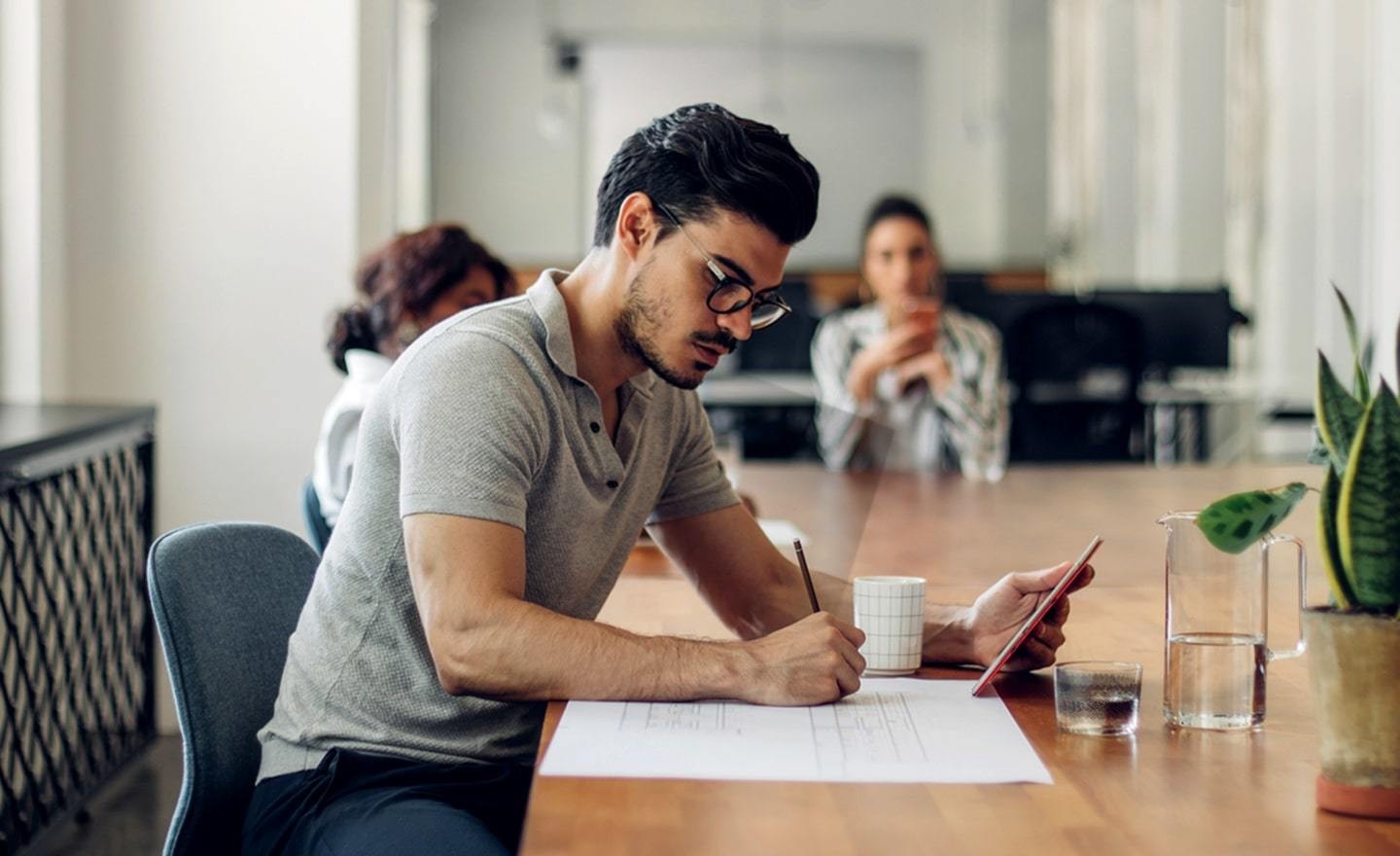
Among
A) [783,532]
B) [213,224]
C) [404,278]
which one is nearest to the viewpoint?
[783,532]

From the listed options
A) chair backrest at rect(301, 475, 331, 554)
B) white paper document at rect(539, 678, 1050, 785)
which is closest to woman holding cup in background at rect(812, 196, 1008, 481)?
chair backrest at rect(301, 475, 331, 554)

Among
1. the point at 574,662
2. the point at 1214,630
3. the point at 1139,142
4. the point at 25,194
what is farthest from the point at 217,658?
the point at 1139,142

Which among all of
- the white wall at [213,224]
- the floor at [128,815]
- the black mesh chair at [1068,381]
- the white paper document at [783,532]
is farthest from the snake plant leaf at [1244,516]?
the black mesh chair at [1068,381]

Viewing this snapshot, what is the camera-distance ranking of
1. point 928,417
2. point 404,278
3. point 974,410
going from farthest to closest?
point 928,417
point 974,410
point 404,278

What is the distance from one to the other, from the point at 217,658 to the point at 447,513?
380mm

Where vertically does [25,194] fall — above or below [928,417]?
above

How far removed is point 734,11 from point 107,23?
743 centimetres

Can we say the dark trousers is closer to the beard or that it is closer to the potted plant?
the beard

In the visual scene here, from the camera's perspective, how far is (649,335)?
1.50 meters

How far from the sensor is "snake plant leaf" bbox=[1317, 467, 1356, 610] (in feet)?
3.28

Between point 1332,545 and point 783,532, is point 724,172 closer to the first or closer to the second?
point 1332,545

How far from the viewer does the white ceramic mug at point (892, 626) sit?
4.70 feet

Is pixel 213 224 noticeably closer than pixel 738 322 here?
No

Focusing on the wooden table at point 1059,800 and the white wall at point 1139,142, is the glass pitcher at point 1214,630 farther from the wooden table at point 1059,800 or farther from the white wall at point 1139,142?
the white wall at point 1139,142
